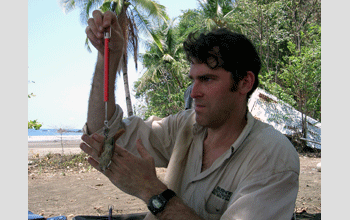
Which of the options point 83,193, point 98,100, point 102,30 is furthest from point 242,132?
point 83,193

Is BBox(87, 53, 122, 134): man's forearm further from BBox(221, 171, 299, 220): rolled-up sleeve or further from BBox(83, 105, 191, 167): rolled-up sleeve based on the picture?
BBox(221, 171, 299, 220): rolled-up sleeve

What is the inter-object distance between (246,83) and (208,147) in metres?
0.53

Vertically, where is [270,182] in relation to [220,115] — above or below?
below

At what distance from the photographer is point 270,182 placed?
158cm

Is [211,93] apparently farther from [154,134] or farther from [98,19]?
[98,19]

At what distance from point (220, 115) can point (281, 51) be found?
18823mm

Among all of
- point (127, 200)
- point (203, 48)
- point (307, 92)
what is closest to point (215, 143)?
point (203, 48)

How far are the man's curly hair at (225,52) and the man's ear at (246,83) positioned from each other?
31 millimetres

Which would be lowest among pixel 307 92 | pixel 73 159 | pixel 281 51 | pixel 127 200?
pixel 73 159

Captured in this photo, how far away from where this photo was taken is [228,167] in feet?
5.92

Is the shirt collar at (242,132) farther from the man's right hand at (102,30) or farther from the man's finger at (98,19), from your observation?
the man's finger at (98,19)

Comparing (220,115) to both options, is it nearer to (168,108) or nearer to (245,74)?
(245,74)

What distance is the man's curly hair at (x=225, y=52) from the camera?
6.35 feet

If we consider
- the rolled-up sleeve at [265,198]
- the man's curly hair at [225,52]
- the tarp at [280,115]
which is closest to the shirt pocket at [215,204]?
the rolled-up sleeve at [265,198]
